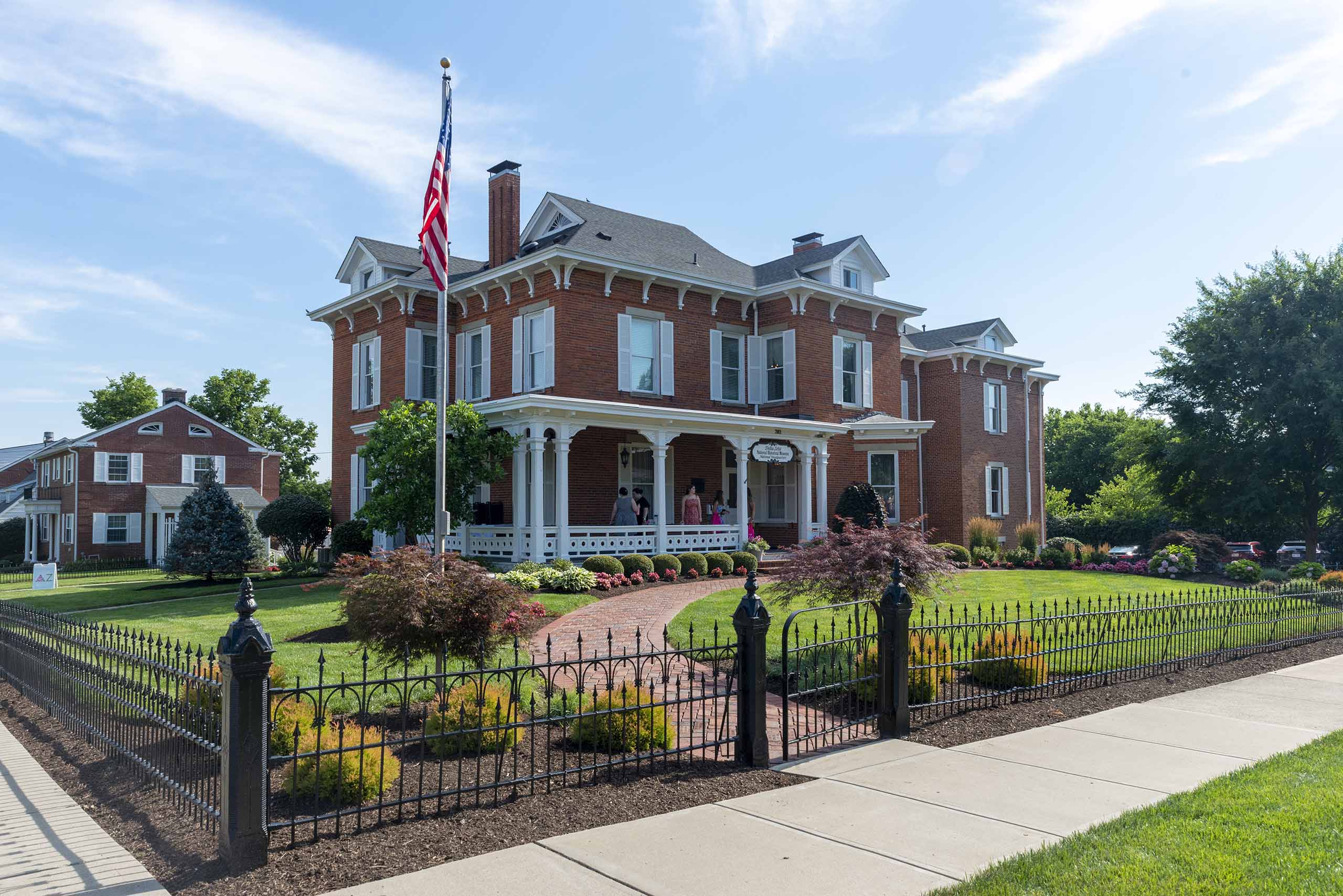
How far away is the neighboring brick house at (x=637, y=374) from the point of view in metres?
22.9

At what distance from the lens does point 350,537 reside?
24.6 metres

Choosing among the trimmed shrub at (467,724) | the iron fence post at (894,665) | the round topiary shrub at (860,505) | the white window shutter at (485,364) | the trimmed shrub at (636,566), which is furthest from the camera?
the white window shutter at (485,364)

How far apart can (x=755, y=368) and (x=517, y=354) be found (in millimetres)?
7169

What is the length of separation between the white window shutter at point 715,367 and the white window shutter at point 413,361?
8.13 metres

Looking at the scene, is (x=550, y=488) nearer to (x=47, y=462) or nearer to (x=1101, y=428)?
(x=47, y=462)

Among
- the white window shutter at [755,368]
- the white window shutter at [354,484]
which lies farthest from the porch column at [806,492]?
the white window shutter at [354,484]

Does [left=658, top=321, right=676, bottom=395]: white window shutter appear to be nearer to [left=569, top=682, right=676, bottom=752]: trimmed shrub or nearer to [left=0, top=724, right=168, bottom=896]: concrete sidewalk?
[left=569, top=682, right=676, bottom=752]: trimmed shrub

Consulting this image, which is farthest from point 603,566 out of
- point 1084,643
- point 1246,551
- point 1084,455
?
point 1084,455

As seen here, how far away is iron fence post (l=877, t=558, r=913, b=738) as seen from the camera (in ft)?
26.9

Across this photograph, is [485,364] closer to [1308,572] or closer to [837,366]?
[837,366]

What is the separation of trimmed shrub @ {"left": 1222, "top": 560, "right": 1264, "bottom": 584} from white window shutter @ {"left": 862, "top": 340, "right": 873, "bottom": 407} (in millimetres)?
10504

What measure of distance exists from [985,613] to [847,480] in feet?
43.3

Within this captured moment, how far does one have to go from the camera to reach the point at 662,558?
21.4 metres

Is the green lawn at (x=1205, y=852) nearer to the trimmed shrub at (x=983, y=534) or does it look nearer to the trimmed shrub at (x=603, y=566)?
the trimmed shrub at (x=603, y=566)
